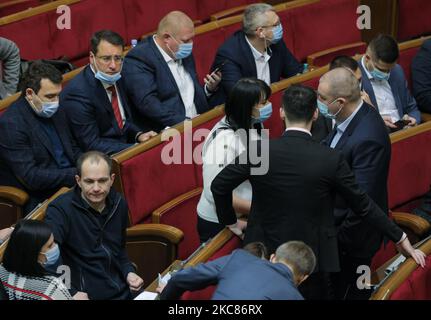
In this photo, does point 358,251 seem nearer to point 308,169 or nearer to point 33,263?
point 308,169

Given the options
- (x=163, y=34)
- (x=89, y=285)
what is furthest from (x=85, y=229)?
(x=163, y=34)

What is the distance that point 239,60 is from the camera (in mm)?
2010

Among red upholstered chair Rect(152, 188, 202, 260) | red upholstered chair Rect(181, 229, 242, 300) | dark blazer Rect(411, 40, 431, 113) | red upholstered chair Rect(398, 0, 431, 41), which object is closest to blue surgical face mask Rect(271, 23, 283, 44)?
dark blazer Rect(411, 40, 431, 113)

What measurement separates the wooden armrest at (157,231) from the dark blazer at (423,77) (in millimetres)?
867

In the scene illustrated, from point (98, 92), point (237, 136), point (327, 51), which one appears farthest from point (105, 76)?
point (327, 51)

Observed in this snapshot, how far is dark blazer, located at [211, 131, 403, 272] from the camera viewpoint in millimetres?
1196

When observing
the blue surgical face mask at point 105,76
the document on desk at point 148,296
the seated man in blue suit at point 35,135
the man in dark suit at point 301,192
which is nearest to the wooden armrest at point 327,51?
the blue surgical face mask at point 105,76

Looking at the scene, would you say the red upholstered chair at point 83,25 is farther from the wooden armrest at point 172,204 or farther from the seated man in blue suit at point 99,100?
the wooden armrest at point 172,204

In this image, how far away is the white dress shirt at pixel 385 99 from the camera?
1977mm

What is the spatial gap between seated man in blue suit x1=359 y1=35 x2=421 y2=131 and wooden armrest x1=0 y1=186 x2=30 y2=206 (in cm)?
80

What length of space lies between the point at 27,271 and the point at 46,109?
0.51m

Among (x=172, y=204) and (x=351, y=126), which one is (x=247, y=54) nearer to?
(x=172, y=204)

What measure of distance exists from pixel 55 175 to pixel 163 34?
46 cm

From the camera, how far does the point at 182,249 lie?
5.49ft
